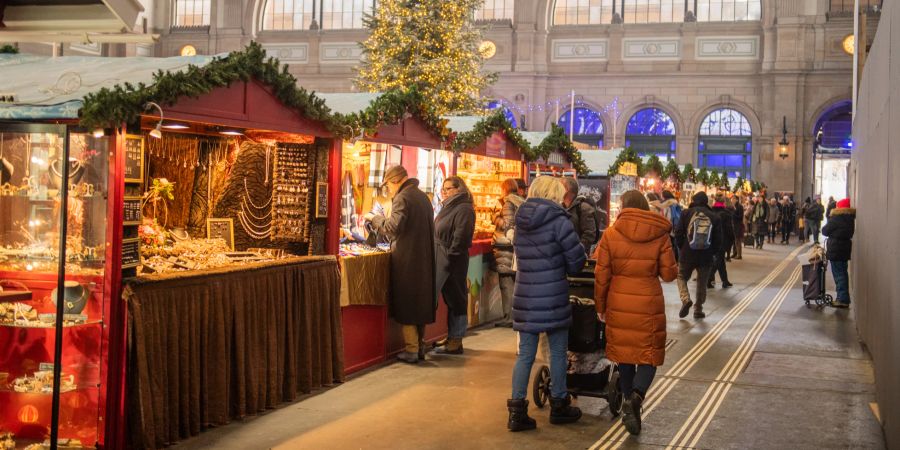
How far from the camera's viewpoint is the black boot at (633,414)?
703 centimetres

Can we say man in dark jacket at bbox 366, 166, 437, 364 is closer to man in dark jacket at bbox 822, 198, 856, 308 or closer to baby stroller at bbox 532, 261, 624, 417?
baby stroller at bbox 532, 261, 624, 417

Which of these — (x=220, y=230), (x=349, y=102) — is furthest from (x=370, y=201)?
(x=220, y=230)

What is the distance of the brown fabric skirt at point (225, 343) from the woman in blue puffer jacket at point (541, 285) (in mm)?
1872

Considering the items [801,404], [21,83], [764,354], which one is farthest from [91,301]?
[764,354]

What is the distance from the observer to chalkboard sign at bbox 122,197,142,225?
6.25 metres

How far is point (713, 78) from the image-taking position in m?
35.2

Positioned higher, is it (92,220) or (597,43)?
(597,43)

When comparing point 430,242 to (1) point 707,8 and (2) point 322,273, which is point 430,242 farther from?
(1) point 707,8

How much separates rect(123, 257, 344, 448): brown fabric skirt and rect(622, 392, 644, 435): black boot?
2640 millimetres

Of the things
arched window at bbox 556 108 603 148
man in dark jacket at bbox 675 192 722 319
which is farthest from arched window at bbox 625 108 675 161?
man in dark jacket at bbox 675 192 722 319

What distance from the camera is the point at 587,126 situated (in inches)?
1437

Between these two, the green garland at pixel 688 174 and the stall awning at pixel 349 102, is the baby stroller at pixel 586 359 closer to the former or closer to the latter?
the stall awning at pixel 349 102

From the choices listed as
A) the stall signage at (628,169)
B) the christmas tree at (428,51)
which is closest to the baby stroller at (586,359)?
the stall signage at (628,169)

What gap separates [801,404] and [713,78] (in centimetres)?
2850
